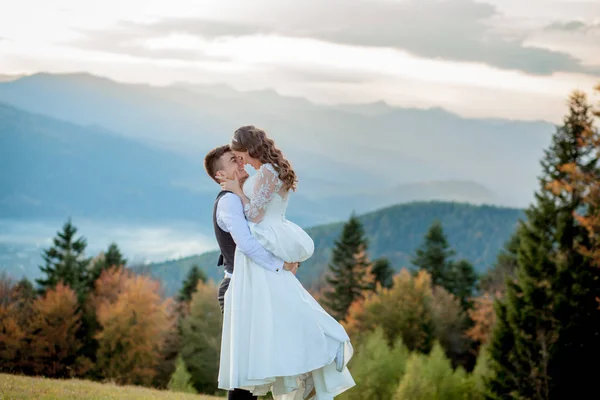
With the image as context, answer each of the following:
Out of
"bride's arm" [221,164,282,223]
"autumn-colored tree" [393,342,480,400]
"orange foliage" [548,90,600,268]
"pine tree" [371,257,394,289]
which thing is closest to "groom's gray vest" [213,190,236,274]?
"bride's arm" [221,164,282,223]

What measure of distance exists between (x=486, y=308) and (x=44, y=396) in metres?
50.8

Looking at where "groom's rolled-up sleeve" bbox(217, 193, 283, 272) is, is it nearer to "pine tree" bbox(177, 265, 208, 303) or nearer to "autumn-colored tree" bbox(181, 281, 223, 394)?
"autumn-colored tree" bbox(181, 281, 223, 394)

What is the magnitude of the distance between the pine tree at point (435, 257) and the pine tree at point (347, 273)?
8650 millimetres

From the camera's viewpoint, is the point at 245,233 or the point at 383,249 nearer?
the point at 245,233

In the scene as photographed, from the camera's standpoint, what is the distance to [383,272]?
7069 cm

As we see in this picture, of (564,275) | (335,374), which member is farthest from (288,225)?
(564,275)

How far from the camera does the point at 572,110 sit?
41.8m

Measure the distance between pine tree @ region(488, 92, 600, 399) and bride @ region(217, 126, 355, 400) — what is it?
32.7 metres

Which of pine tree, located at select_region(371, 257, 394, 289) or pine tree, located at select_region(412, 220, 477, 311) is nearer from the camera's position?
pine tree, located at select_region(371, 257, 394, 289)

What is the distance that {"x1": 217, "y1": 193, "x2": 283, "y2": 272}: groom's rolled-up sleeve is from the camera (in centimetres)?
707

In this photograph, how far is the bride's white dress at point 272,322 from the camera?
7164mm

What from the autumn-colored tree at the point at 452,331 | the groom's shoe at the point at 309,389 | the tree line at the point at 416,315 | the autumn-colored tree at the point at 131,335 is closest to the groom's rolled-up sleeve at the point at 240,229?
the groom's shoe at the point at 309,389

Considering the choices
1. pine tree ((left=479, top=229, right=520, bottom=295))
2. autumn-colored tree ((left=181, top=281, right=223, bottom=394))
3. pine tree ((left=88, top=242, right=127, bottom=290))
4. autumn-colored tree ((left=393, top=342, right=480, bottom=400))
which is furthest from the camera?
pine tree ((left=88, top=242, right=127, bottom=290))

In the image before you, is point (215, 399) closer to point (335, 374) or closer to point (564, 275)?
point (335, 374)
